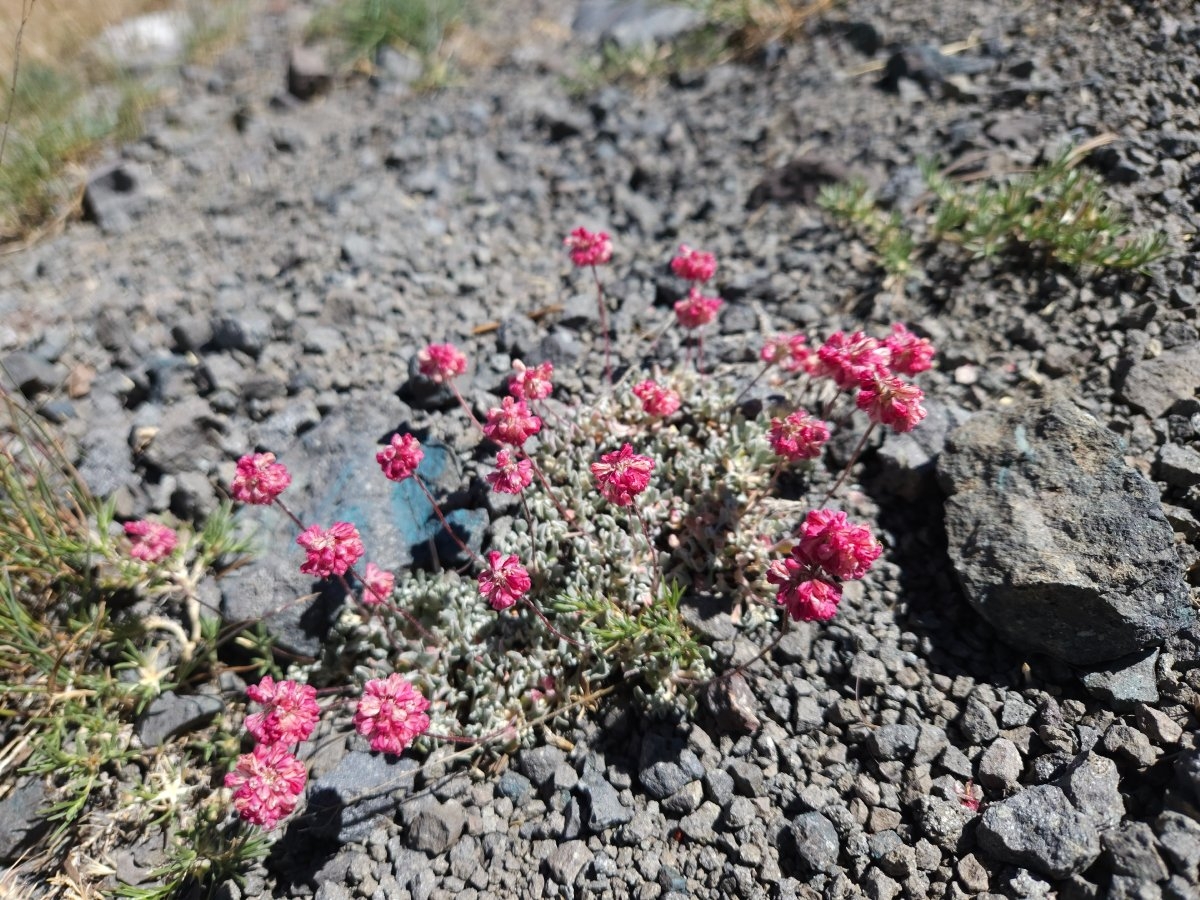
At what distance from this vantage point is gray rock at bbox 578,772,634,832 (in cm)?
296

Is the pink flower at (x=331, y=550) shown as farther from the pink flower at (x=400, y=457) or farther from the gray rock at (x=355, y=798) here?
the gray rock at (x=355, y=798)

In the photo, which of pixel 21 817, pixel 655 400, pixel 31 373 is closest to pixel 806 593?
pixel 655 400

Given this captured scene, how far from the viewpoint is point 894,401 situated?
292 cm

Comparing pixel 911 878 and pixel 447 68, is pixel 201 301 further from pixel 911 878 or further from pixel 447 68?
pixel 911 878

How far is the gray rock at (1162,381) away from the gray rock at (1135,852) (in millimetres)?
1791

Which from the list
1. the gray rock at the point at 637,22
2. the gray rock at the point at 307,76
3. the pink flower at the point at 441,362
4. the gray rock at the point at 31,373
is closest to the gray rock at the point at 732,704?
the pink flower at the point at 441,362

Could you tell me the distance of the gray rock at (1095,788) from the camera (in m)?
2.57

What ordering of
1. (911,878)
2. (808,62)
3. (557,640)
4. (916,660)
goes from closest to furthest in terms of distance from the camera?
(911,878) → (916,660) → (557,640) → (808,62)

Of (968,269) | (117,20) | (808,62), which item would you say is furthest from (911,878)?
(117,20)

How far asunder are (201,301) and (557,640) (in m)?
3.27

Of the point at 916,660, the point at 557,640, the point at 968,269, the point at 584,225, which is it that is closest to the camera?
the point at 916,660

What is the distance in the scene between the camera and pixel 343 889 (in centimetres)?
293

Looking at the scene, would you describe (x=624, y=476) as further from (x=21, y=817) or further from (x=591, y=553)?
(x=21, y=817)

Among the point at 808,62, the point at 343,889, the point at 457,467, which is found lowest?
the point at 343,889
